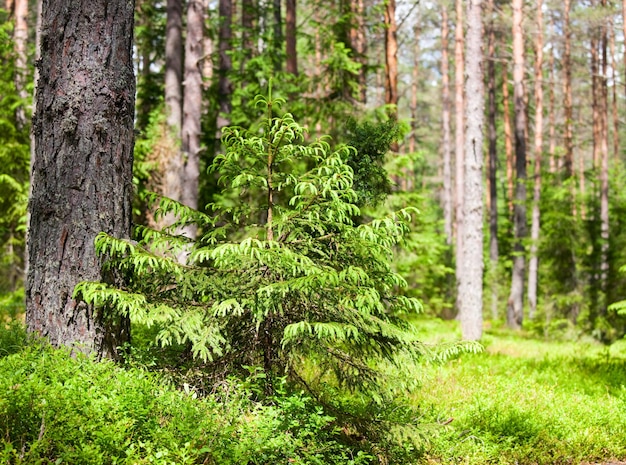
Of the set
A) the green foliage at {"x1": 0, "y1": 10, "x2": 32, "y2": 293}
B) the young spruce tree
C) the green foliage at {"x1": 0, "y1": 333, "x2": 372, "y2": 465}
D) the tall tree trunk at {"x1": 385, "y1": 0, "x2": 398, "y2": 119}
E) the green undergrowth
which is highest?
the tall tree trunk at {"x1": 385, "y1": 0, "x2": 398, "y2": 119}

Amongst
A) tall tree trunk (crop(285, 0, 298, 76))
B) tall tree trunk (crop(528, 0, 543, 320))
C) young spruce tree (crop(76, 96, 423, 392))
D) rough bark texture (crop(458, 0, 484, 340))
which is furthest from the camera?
tall tree trunk (crop(528, 0, 543, 320))

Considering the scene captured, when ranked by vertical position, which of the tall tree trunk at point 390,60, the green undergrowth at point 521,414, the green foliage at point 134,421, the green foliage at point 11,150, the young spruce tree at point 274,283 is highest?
the tall tree trunk at point 390,60

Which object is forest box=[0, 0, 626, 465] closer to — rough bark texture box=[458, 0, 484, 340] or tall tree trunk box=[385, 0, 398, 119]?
rough bark texture box=[458, 0, 484, 340]

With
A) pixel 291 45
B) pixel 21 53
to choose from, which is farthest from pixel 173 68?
pixel 21 53

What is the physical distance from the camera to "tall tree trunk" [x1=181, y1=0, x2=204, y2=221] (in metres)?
12.1

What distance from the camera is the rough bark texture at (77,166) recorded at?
4.41m

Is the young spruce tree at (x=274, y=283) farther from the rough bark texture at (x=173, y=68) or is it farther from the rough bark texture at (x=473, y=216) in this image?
the rough bark texture at (x=173, y=68)

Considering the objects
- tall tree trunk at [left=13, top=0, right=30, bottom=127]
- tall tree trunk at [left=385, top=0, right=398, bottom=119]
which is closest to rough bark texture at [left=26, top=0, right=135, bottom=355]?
tall tree trunk at [left=385, top=0, right=398, bottom=119]

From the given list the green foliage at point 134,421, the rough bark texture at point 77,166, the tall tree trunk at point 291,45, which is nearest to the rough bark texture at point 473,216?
the tall tree trunk at point 291,45

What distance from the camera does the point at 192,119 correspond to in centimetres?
1226

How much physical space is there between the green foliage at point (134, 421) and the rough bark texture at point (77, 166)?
13.0 inches

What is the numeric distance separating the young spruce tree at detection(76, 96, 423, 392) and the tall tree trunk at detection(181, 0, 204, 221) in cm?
731

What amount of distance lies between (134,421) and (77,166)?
2163 millimetres

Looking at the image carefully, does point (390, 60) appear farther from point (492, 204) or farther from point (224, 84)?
point (492, 204)
